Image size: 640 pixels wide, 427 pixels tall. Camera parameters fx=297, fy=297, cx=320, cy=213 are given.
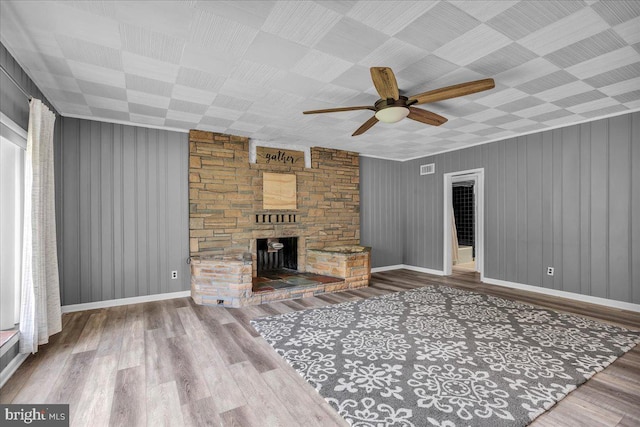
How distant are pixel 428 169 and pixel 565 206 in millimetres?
2443

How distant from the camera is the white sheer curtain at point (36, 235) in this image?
251 centimetres

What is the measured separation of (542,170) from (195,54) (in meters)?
5.01

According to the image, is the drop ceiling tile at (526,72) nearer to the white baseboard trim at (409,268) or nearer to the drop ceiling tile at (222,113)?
the drop ceiling tile at (222,113)

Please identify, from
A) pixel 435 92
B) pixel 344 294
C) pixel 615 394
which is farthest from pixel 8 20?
pixel 615 394

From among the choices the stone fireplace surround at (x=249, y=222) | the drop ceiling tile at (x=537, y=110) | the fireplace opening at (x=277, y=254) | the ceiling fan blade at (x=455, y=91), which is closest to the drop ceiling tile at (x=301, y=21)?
the ceiling fan blade at (x=455, y=91)

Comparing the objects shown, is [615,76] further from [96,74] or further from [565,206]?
[96,74]

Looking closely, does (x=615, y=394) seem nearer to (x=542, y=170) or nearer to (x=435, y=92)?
(x=435, y=92)

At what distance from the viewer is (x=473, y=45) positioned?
2.28 meters

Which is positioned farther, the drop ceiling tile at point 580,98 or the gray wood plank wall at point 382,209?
the gray wood plank wall at point 382,209

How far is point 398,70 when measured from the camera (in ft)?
8.71

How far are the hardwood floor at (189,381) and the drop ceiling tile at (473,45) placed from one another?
254cm

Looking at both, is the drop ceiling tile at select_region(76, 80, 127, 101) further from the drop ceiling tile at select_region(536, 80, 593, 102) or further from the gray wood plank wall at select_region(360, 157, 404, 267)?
the drop ceiling tile at select_region(536, 80, 593, 102)

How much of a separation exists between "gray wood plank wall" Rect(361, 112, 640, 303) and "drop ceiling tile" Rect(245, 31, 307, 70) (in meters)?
4.21

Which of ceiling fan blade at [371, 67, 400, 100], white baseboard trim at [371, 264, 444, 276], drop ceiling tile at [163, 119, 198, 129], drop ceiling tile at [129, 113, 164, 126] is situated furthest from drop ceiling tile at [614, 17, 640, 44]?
drop ceiling tile at [129, 113, 164, 126]
